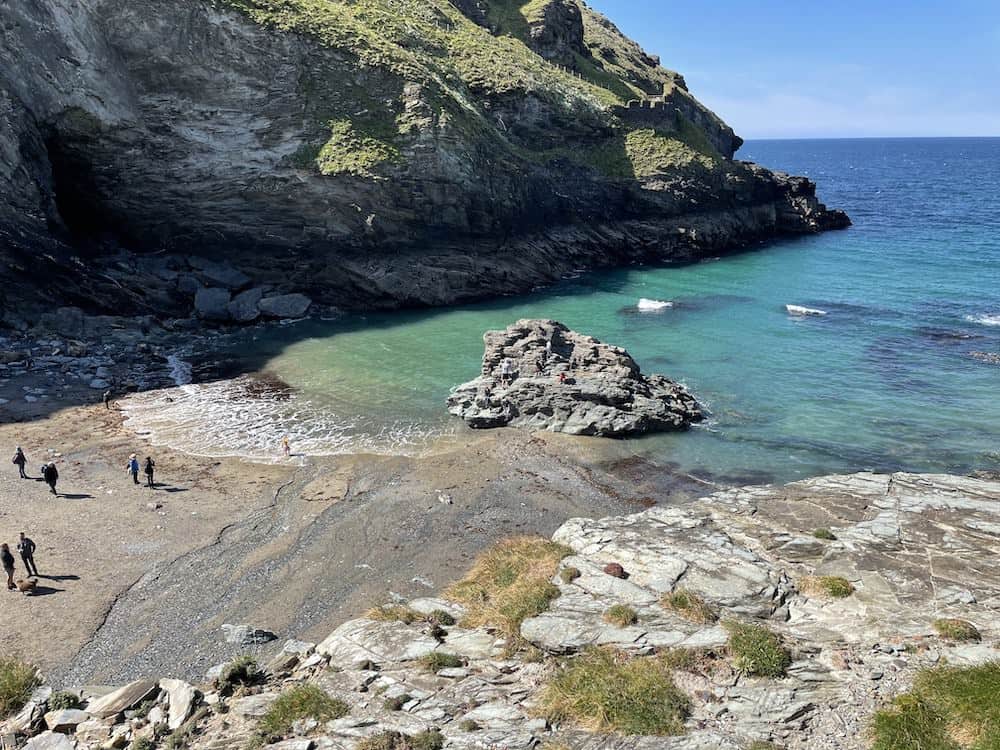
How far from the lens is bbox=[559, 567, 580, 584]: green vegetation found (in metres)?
17.3

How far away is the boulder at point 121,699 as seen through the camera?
13.8 m

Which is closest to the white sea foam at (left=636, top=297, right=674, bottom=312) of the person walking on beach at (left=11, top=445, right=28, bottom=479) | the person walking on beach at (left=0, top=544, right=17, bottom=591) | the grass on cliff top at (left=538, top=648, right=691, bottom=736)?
the person walking on beach at (left=11, top=445, right=28, bottom=479)

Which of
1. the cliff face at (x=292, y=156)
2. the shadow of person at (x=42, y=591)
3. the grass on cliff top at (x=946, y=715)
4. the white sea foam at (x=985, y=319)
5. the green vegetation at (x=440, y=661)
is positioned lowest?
the shadow of person at (x=42, y=591)

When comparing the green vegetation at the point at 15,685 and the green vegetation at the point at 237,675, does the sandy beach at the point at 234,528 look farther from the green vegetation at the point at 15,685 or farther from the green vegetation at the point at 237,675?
the green vegetation at the point at 237,675

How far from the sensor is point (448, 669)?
14211 millimetres

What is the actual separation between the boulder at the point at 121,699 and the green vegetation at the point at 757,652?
40.7 feet

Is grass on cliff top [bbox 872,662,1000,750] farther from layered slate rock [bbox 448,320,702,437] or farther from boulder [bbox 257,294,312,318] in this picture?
boulder [bbox 257,294,312,318]

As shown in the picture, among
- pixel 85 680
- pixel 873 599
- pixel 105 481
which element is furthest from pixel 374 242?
pixel 873 599

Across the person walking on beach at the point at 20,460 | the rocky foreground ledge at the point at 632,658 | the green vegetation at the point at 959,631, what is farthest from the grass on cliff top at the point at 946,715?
the person walking on beach at the point at 20,460

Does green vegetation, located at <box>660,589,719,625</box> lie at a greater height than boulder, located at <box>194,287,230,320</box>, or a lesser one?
lesser

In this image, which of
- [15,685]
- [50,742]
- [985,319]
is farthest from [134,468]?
[985,319]

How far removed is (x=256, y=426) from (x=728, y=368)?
2784 centimetres

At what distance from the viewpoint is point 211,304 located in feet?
166

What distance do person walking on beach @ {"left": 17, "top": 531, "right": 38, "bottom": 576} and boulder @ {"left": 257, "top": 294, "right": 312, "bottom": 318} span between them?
109 feet
